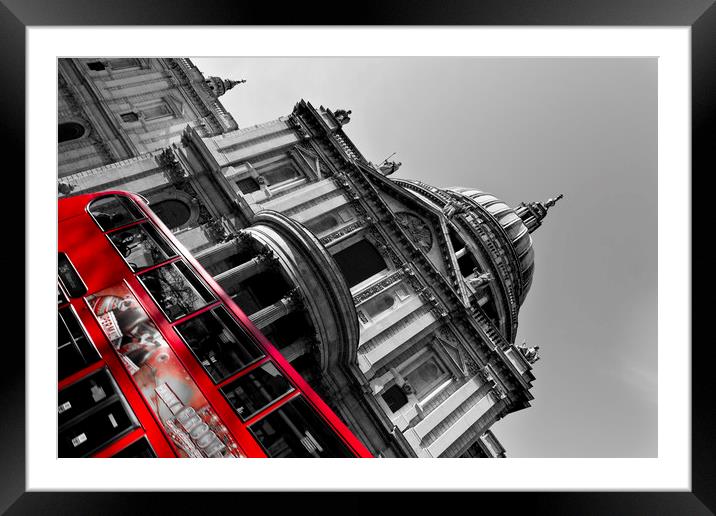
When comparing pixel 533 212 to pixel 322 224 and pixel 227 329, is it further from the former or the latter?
pixel 227 329

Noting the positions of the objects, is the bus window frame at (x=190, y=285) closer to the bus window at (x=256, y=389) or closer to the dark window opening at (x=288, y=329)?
the bus window at (x=256, y=389)

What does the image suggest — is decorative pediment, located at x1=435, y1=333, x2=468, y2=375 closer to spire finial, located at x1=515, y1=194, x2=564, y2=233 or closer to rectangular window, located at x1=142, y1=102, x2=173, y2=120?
rectangular window, located at x1=142, y1=102, x2=173, y2=120

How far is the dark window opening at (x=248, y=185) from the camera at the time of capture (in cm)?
2486

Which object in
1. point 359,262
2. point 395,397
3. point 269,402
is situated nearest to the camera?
point 269,402

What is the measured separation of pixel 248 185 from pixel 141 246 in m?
10.8

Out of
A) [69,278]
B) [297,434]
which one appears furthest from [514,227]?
[69,278]

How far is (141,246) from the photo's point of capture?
15.2 meters

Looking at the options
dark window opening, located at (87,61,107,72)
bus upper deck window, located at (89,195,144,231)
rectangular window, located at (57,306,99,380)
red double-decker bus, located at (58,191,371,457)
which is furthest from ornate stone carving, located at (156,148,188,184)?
rectangular window, located at (57,306,99,380)

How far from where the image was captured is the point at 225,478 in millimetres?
8867

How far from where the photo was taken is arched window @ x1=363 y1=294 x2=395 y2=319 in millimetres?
24425
